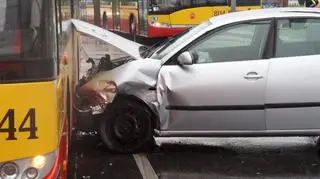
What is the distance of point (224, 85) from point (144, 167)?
4.10 ft

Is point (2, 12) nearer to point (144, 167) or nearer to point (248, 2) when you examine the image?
point (144, 167)

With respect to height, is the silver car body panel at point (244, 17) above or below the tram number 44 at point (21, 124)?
above

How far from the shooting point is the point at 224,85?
659 centimetres

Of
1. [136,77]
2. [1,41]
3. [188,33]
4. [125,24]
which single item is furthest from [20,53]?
[125,24]

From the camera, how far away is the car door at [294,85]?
655cm

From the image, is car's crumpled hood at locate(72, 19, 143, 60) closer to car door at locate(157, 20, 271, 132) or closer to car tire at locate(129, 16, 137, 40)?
car door at locate(157, 20, 271, 132)

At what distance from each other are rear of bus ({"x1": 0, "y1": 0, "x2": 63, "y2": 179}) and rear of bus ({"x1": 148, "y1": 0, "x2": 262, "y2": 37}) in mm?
17192

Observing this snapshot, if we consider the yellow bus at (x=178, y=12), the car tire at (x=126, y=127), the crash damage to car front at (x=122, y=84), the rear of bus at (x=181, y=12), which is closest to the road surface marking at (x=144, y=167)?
the car tire at (x=126, y=127)

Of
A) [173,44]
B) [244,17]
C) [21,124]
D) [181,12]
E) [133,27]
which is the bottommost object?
[133,27]

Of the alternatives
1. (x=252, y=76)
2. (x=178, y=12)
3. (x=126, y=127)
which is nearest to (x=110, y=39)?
(x=126, y=127)

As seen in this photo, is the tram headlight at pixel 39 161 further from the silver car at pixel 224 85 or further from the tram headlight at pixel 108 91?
the tram headlight at pixel 108 91

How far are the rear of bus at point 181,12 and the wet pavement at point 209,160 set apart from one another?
13303mm

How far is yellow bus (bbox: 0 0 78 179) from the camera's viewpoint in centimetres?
362

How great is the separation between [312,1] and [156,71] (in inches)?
443
